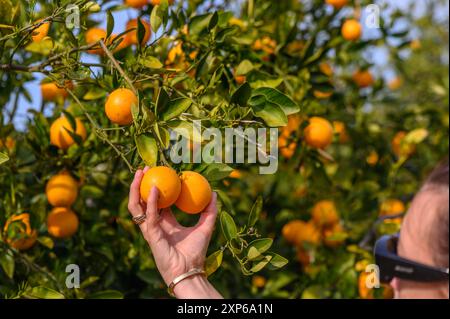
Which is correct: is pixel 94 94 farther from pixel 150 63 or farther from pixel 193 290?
pixel 193 290

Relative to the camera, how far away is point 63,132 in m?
1.49

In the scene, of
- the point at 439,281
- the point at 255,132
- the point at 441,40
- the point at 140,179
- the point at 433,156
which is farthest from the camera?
the point at 441,40

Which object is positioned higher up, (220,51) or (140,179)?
(220,51)

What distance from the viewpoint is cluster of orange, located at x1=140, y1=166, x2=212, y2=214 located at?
1018mm

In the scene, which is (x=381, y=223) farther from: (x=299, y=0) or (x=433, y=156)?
(x=299, y=0)

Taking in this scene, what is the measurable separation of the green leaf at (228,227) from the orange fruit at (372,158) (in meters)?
1.38

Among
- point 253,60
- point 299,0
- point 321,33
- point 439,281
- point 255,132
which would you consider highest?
point 299,0

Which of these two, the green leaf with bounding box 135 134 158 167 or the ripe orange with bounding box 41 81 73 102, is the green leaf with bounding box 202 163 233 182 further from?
the ripe orange with bounding box 41 81 73 102

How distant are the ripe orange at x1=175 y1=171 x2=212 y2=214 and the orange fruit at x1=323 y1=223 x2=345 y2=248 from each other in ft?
3.24

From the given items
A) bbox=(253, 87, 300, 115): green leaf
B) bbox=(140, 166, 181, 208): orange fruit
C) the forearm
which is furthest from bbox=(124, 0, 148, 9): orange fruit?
the forearm

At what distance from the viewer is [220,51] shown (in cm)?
149

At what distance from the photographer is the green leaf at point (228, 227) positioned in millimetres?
1110

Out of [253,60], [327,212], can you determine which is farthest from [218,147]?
[327,212]
